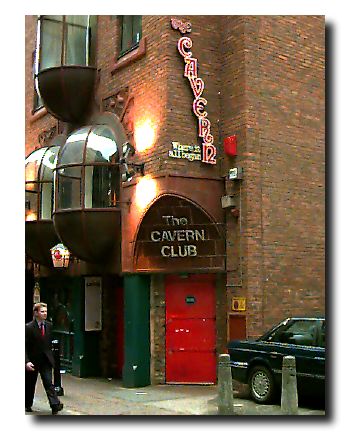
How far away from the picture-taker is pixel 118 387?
1384 cm

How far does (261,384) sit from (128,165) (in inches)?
198

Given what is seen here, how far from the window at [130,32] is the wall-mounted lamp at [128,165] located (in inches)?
81.2

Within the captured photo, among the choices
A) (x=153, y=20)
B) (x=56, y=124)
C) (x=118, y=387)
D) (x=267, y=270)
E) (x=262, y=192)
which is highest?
(x=153, y=20)

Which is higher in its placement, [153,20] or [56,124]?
[153,20]

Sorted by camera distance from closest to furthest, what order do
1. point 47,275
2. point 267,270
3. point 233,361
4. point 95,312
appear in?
point 233,361, point 267,270, point 95,312, point 47,275

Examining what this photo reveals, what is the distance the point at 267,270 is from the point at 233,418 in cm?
→ 364

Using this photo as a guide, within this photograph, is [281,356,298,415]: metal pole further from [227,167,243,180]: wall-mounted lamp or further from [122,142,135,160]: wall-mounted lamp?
[122,142,135,160]: wall-mounted lamp

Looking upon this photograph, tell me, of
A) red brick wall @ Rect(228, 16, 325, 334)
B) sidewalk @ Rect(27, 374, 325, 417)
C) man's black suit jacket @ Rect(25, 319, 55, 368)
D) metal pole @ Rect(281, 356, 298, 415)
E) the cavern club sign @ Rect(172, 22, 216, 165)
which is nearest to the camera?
metal pole @ Rect(281, 356, 298, 415)

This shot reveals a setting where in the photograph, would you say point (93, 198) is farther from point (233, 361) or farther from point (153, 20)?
point (233, 361)

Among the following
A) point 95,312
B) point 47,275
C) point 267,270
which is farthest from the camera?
point 47,275

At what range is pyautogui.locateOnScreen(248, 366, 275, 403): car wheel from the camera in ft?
37.2

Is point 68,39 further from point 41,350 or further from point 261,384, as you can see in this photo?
point 261,384

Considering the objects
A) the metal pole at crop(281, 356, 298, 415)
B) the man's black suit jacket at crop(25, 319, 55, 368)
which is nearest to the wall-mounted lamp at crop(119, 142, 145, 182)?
the man's black suit jacket at crop(25, 319, 55, 368)
